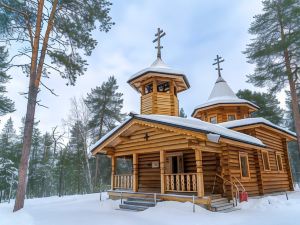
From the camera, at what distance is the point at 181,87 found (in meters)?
16.0

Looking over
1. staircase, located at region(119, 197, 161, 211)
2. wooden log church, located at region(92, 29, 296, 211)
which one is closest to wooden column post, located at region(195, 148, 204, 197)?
wooden log church, located at region(92, 29, 296, 211)

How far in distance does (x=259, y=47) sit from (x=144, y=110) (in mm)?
13047

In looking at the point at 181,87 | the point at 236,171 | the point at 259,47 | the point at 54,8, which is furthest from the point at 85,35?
the point at 259,47

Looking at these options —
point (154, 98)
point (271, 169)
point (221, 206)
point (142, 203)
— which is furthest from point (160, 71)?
point (271, 169)

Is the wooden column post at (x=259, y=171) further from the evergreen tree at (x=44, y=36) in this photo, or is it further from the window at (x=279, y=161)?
the evergreen tree at (x=44, y=36)

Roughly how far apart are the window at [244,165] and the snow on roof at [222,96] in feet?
20.2

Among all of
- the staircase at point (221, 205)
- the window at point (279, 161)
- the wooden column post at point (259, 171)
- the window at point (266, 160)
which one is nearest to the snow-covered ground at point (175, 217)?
the staircase at point (221, 205)

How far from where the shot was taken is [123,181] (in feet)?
43.2

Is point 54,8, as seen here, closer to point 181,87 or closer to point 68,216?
point 181,87

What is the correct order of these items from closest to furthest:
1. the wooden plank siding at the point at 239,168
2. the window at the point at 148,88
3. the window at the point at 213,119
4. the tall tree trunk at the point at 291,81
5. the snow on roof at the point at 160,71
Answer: the wooden plank siding at the point at 239,168 → the snow on roof at the point at 160,71 → the window at the point at 148,88 → the tall tree trunk at the point at 291,81 → the window at the point at 213,119

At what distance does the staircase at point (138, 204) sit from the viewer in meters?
9.92

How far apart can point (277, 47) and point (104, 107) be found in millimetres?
19025

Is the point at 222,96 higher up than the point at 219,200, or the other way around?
the point at 222,96

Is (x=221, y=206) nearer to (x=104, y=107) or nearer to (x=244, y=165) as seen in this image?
(x=244, y=165)
